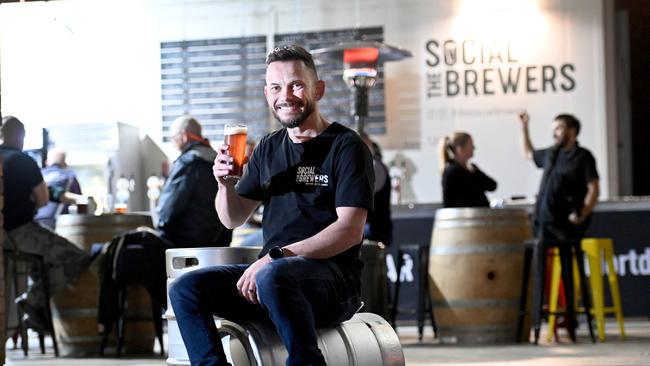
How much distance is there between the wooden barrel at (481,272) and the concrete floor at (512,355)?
239mm

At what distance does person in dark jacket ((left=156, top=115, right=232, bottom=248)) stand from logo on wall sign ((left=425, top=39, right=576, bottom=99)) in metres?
5.43

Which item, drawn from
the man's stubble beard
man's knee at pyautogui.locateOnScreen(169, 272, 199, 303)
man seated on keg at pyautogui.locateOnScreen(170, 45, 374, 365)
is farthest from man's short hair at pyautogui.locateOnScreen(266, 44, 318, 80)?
man's knee at pyautogui.locateOnScreen(169, 272, 199, 303)

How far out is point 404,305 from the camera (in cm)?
898

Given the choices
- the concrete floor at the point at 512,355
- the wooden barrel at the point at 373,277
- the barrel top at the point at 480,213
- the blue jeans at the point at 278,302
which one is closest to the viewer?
the blue jeans at the point at 278,302

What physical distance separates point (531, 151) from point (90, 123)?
16.0 ft

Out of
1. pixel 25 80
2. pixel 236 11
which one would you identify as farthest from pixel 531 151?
pixel 25 80

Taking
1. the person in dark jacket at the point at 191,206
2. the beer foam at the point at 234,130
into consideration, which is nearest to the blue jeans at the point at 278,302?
the beer foam at the point at 234,130

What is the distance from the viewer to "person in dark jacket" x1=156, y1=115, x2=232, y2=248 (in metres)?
5.87

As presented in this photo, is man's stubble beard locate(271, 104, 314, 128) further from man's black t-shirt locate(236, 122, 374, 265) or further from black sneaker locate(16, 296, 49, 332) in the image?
black sneaker locate(16, 296, 49, 332)

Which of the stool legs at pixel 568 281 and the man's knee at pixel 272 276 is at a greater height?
the man's knee at pixel 272 276

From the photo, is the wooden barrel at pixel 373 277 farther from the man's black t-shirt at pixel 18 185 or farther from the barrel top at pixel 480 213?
the man's black t-shirt at pixel 18 185

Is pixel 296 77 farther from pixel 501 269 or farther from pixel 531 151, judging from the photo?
pixel 531 151

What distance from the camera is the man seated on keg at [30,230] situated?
6391 millimetres

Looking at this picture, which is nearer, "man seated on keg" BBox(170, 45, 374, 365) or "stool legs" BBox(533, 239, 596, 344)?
"man seated on keg" BBox(170, 45, 374, 365)
